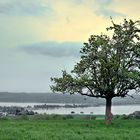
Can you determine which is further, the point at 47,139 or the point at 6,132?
the point at 6,132

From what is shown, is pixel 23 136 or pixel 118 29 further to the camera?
pixel 118 29

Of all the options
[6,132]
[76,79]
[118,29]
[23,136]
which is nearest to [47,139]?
[23,136]

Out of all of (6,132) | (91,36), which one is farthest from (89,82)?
(6,132)

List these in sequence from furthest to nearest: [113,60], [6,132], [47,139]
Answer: [113,60], [6,132], [47,139]

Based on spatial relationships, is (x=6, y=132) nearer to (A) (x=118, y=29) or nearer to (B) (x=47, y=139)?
(B) (x=47, y=139)

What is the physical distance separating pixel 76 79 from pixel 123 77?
16.5 feet

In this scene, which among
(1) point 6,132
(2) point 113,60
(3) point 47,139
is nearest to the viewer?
(3) point 47,139

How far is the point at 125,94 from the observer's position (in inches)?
2218

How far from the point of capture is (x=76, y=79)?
54438mm

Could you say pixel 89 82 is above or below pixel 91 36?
below

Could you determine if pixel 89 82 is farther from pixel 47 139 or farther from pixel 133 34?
pixel 47 139

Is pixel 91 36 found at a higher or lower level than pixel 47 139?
higher

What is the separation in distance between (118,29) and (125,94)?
7.27 meters

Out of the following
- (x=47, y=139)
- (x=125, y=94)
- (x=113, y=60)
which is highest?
(x=113, y=60)
